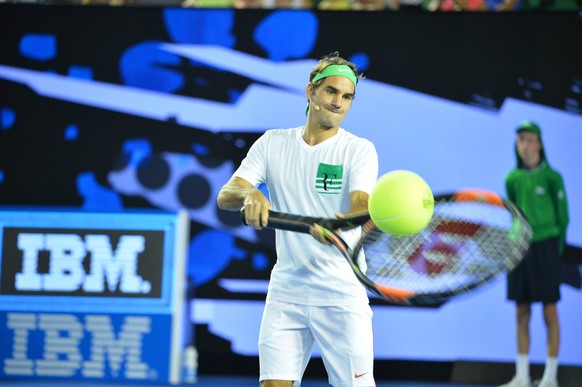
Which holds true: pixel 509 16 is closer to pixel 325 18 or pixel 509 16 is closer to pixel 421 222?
pixel 325 18

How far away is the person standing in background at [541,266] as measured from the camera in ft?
Result: 22.7

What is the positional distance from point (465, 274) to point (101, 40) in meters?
4.91

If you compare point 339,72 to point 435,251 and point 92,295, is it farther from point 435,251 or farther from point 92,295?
point 92,295

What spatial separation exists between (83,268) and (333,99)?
3685mm

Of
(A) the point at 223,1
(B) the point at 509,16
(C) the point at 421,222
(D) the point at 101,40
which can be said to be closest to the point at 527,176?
(B) the point at 509,16

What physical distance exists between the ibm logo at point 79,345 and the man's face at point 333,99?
3.44 m

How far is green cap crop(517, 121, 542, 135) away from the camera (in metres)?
7.09

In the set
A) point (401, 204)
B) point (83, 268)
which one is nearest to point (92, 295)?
point (83, 268)

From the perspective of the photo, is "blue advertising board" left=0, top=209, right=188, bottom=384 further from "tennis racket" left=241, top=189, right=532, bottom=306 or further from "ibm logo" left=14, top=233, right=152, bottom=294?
"tennis racket" left=241, top=189, right=532, bottom=306

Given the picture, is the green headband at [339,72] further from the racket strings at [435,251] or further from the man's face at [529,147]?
the man's face at [529,147]

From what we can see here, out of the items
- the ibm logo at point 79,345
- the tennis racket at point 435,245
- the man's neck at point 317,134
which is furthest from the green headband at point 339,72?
the ibm logo at point 79,345

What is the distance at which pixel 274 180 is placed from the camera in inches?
146

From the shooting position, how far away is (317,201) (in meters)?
3.62

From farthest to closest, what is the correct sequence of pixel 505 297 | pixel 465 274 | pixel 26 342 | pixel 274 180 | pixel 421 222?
1. pixel 505 297
2. pixel 26 342
3. pixel 274 180
4. pixel 465 274
5. pixel 421 222
